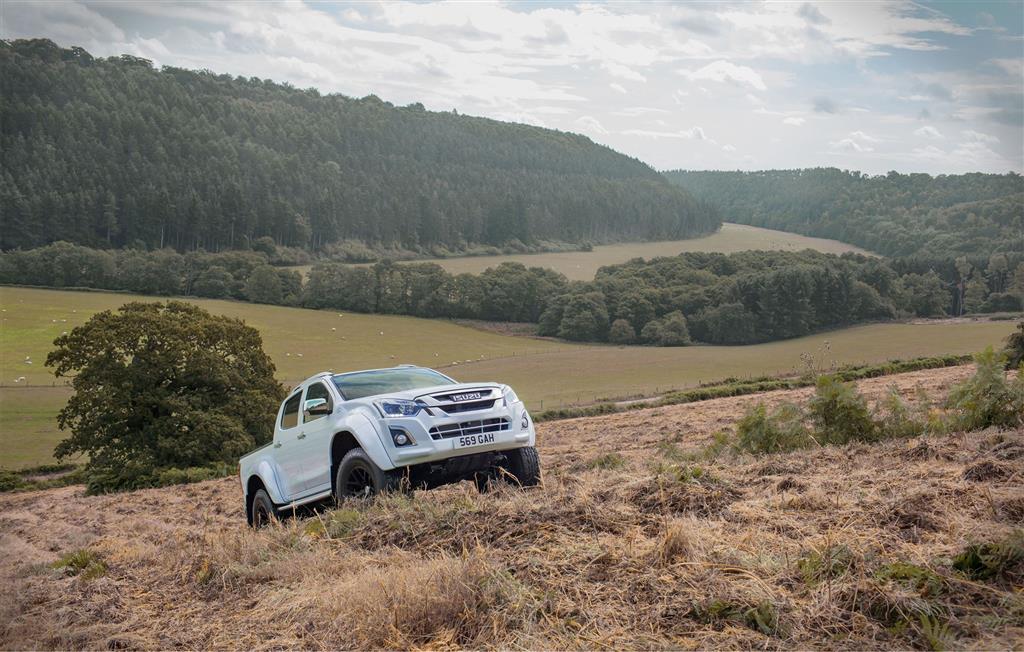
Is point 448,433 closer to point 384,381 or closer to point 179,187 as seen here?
point 384,381

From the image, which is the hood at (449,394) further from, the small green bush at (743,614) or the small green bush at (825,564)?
the small green bush at (743,614)

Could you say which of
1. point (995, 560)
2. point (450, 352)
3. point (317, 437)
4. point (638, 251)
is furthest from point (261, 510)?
point (638, 251)

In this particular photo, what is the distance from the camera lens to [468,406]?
370 inches

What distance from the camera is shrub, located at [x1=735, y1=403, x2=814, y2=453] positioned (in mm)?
11989

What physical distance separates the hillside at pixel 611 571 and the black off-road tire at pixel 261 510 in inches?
72.1

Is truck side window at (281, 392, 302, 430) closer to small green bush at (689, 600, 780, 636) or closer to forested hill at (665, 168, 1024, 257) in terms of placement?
small green bush at (689, 600, 780, 636)

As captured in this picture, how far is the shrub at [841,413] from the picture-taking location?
38.8 ft

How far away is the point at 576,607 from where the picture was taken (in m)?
5.19

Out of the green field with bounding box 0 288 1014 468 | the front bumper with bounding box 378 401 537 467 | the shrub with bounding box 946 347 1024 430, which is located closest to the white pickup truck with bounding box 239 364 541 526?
the front bumper with bounding box 378 401 537 467

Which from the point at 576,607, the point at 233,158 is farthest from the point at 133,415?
the point at 233,158

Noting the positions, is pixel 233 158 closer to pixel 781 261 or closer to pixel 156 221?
pixel 156 221

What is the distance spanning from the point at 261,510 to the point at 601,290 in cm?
10458

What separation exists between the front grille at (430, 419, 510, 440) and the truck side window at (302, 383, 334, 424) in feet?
5.54

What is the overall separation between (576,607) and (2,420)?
198ft
